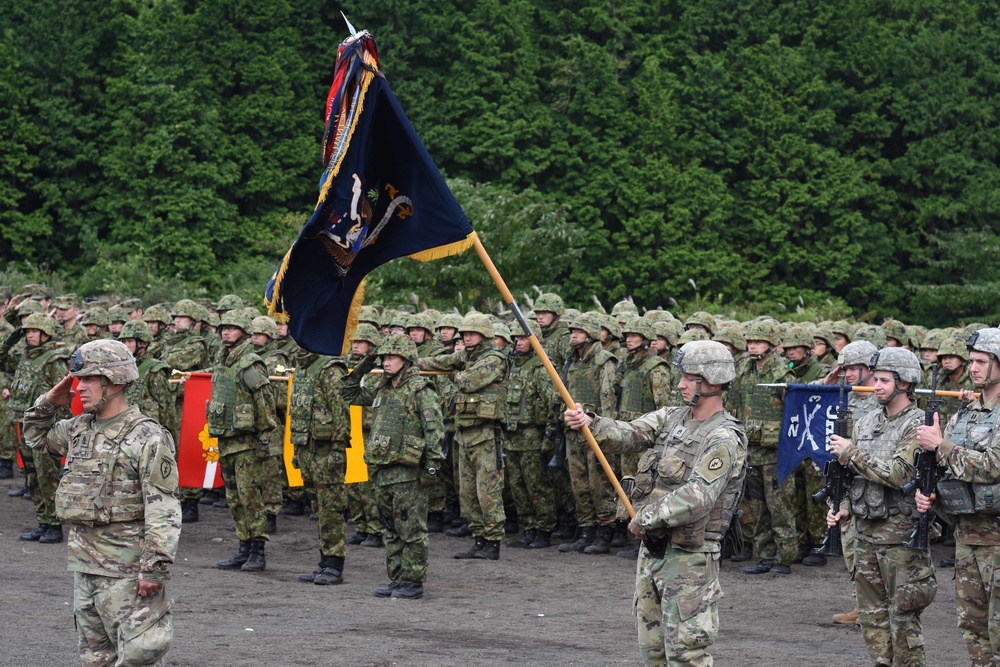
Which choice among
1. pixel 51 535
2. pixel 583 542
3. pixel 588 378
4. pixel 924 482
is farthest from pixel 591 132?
pixel 924 482

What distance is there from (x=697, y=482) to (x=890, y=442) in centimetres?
209

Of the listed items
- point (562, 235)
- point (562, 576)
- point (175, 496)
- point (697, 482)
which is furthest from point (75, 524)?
point (562, 235)

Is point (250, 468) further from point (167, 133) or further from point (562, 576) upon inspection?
point (167, 133)

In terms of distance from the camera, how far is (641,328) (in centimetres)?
1595

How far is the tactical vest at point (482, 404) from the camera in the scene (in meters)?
15.1

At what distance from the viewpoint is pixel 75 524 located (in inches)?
332

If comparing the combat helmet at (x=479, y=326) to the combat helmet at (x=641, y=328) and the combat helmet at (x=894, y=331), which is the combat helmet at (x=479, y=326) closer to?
the combat helmet at (x=641, y=328)

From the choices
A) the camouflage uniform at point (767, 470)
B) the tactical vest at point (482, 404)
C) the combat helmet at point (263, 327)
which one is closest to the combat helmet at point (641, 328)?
the camouflage uniform at point (767, 470)

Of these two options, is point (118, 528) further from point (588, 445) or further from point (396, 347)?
point (588, 445)

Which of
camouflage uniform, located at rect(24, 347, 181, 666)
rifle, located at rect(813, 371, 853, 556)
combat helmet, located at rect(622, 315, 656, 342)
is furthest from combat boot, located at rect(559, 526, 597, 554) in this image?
camouflage uniform, located at rect(24, 347, 181, 666)

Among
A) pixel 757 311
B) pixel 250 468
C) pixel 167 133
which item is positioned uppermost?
pixel 167 133

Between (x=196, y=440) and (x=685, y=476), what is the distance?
29.7 ft

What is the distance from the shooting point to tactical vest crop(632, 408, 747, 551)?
27.9 ft

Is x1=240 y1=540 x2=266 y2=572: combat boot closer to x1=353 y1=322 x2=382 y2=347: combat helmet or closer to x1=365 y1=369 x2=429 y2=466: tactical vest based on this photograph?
x1=365 y1=369 x2=429 y2=466: tactical vest
